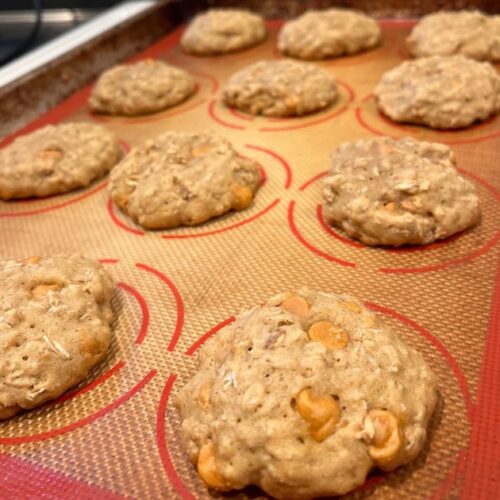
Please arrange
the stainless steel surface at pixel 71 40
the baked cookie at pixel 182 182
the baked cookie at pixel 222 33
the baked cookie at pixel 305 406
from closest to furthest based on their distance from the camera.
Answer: the baked cookie at pixel 305 406 → the baked cookie at pixel 182 182 → the stainless steel surface at pixel 71 40 → the baked cookie at pixel 222 33

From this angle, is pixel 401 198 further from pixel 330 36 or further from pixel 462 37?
pixel 330 36

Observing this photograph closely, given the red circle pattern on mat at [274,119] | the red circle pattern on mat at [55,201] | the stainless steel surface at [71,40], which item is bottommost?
the red circle pattern on mat at [55,201]

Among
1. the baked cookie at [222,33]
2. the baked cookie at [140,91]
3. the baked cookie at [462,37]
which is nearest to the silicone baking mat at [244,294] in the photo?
the baked cookie at [140,91]

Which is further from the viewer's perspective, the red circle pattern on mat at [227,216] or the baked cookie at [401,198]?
the red circle pattern on mat at [227,216]

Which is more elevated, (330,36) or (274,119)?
(330,36)

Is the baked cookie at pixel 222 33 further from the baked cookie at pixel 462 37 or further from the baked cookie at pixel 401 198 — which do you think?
the baked cookie at pixel 401 198

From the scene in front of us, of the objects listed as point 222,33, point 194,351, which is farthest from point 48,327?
point 222,33

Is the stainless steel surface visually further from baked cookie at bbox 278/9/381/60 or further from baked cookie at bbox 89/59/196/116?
baked cookie at bbox 278/9/381/60
